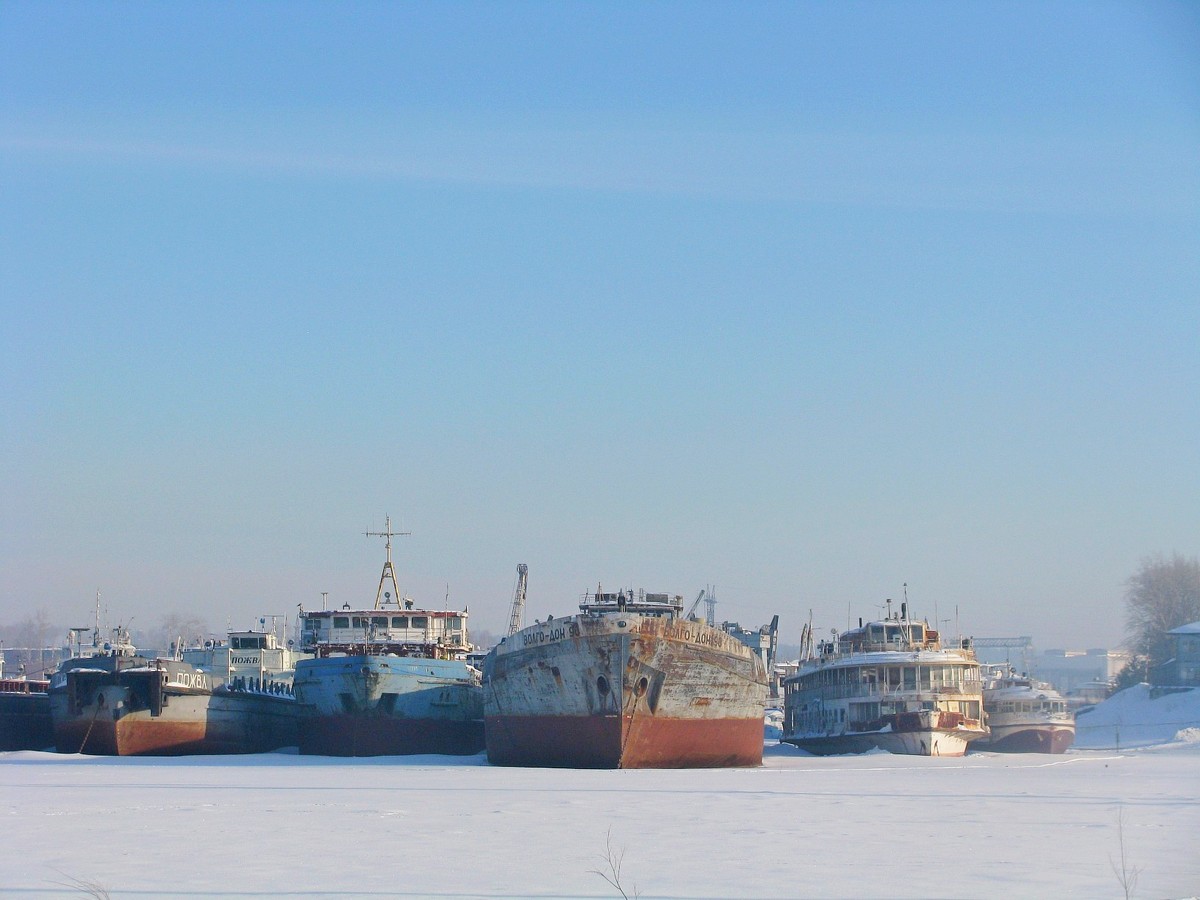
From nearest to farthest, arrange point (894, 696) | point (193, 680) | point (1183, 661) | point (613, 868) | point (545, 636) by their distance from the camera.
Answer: point (613, 868), point (545, 636), point (193, 680), point (894, 696), point (1183, 661)

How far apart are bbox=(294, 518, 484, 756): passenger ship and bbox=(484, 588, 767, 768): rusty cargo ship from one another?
19.0 feet

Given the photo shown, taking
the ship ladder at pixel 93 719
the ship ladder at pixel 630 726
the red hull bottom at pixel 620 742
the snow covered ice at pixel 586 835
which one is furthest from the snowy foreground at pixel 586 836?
the ship ladder at pixel 93 719

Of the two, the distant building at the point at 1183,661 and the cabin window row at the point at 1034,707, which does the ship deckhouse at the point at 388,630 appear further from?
the distant building at the point at 1183,661

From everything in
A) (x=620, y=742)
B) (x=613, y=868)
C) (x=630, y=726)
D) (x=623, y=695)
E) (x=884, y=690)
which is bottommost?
(x=613, y=868)

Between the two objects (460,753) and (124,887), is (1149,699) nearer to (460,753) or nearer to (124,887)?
(460,753)

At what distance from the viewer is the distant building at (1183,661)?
99625 mm

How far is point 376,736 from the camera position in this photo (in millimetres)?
47531

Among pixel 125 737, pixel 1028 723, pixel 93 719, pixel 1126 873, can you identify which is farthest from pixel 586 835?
pixel 1028 723

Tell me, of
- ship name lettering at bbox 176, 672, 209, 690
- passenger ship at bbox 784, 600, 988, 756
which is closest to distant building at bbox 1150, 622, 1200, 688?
passenger ship at bbox 784, 600, 988, 756

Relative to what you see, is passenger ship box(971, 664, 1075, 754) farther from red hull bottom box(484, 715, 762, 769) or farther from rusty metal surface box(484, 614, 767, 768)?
rusty metal surface box(484, 614, 767, 768)

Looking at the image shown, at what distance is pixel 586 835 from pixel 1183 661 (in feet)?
302

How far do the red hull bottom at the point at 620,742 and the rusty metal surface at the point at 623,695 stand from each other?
0.10ft

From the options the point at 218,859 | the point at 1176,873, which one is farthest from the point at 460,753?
the point at 1176,873

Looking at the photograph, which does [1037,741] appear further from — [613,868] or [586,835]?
[613,868]
